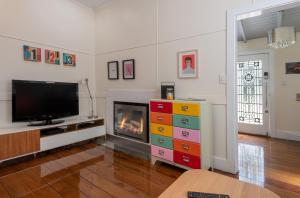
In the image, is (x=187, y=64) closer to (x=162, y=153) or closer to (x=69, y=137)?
(x=162, y=153)

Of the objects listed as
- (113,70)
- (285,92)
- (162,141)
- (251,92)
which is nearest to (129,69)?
(113,70)

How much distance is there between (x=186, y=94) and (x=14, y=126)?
9.62 feet

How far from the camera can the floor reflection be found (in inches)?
88.8

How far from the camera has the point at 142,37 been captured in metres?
3.37

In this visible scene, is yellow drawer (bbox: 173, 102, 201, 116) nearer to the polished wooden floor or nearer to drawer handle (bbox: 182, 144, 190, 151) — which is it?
drawer handle (bbox: 182, 144, 190, 151)

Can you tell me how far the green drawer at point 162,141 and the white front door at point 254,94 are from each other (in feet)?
9.54

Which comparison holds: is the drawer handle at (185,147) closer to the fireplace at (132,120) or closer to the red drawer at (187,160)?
the red drawer at (187,160)

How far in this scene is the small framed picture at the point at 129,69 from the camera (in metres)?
3.53

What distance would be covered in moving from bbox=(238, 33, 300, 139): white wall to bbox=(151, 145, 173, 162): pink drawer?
3.06 m

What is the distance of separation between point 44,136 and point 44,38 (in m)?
1.84

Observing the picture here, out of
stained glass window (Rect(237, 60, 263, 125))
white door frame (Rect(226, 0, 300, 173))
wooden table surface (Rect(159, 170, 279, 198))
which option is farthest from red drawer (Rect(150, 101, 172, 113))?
stained glass window (Rect(237, 60, 263, 125))

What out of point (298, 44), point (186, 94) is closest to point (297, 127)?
point (298, 44)

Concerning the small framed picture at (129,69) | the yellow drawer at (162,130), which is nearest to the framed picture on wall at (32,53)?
the small framed picture at (129,69)

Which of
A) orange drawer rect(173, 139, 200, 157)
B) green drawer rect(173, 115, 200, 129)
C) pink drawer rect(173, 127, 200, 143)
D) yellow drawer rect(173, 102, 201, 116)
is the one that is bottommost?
orange drawer rect(173, 139, 200, 157)
